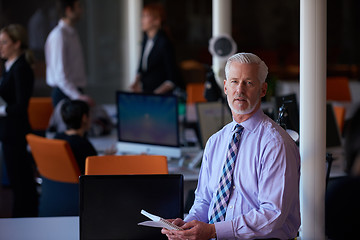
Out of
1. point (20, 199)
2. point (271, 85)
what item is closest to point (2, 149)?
point (20, 199)

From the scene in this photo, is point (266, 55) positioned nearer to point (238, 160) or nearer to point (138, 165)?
point (138, 165)

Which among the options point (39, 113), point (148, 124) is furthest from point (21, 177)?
point (39, 113)

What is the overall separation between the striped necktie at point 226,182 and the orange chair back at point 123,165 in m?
0.95

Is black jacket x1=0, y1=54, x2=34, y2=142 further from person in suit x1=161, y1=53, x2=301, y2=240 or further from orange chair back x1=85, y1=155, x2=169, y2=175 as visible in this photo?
person in suit x1=161, y1=53, x2=301, y2=240

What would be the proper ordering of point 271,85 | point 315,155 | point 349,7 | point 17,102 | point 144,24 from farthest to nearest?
point 349,7
point 271,85
point 144,24
point 17,102
point 315,155

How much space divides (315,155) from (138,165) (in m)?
1.16

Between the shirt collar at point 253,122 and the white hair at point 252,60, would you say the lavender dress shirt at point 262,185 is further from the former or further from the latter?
the white hair at point 252,60

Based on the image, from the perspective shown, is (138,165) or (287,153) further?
(138,165)

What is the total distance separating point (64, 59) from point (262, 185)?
151 inches

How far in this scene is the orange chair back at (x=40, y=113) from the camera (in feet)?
20.4

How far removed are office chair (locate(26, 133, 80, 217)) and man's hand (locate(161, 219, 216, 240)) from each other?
1.73m

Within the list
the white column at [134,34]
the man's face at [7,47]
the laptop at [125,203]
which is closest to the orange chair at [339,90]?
the white column at [134,34]

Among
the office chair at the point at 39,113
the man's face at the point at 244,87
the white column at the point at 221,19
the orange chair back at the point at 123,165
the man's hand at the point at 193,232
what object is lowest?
the man's hand at the point at 193,232

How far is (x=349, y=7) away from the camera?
1423 centimetres
